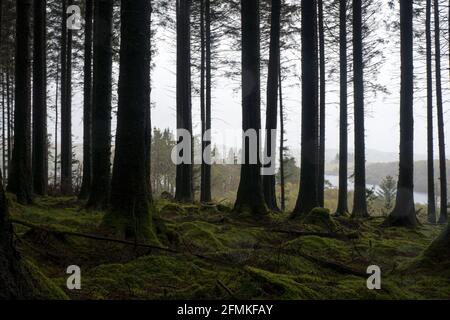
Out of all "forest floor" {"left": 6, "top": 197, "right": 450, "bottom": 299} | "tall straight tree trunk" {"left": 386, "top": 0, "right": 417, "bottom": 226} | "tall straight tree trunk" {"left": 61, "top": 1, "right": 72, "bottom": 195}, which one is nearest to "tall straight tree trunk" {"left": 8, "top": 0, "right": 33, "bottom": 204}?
"forest floor" {"left": 6, "top": 197, "right": 450, "bottom": 299}

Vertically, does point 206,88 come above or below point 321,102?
above

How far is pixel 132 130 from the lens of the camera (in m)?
6.20

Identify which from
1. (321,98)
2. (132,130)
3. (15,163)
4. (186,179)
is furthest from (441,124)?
(15,163)

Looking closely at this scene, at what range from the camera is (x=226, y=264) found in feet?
16.5

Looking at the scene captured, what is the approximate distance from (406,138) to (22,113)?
11172 millimetres

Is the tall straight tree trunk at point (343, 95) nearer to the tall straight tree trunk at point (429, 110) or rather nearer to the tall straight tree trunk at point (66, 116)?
the tall straight tree trunk at point (429, 110)

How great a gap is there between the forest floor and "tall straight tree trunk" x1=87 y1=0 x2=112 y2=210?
146 cm

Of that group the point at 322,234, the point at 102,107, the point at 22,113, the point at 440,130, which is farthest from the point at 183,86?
the point at 440,130

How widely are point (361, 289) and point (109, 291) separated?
2582 millimetres

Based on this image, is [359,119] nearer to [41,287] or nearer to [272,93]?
[272,93]

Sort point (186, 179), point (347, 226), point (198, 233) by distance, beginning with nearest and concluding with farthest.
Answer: point (198, 233) → point (347, 226) → point (186, 179)

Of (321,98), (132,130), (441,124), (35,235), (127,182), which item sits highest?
(321,98)

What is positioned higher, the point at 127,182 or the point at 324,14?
the point at 324,14
